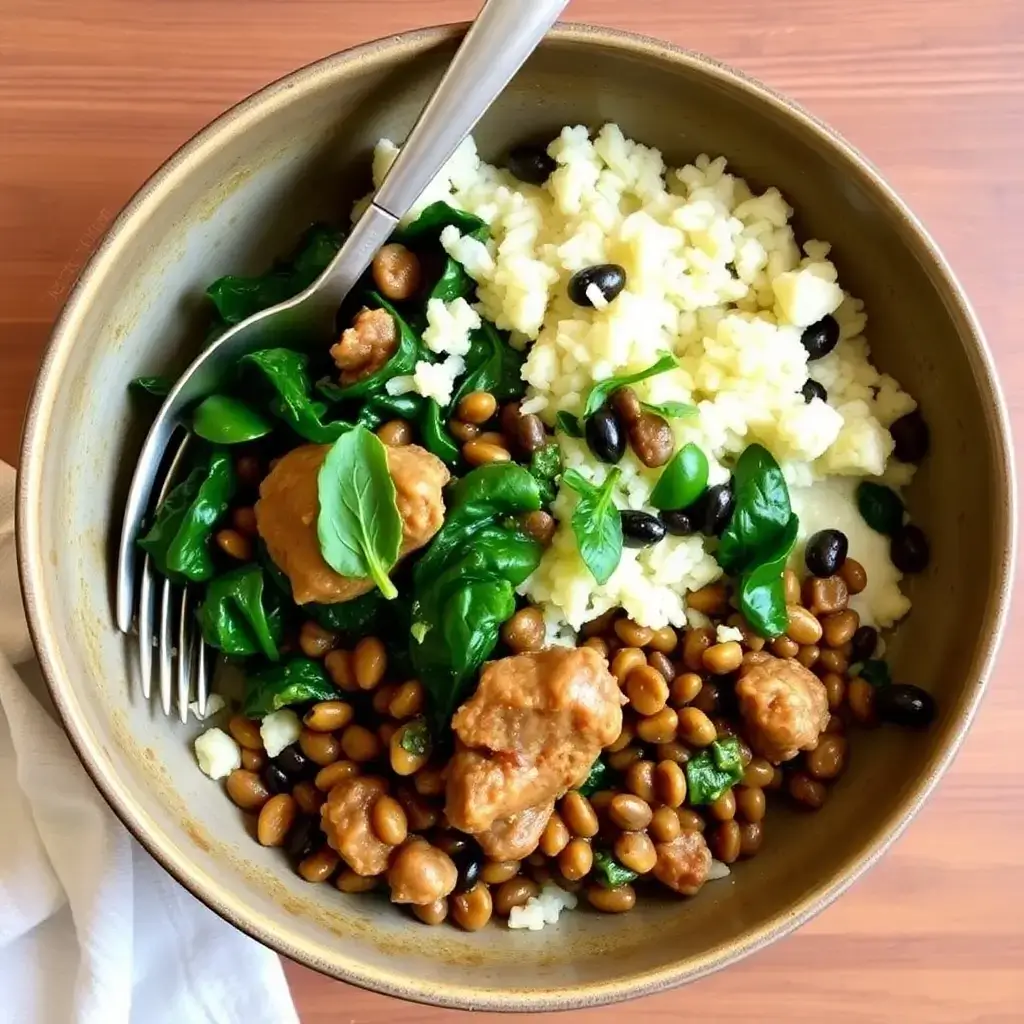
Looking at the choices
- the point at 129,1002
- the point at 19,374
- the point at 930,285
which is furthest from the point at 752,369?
the point at 129,1002

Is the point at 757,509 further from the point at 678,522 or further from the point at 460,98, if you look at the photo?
the point at 460,98

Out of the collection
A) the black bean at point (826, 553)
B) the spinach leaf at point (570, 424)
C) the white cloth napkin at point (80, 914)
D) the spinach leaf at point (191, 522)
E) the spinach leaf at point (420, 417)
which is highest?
the spinach leaf at point (570, 424)

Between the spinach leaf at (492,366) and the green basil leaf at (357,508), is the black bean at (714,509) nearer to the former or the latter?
the spinach leaf at (492,366)

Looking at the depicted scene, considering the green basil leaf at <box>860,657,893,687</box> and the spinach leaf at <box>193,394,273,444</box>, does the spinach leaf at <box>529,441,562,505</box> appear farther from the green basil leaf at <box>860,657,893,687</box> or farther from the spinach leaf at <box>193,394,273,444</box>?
the green basil leaf at <box>860,657,893,687</box>

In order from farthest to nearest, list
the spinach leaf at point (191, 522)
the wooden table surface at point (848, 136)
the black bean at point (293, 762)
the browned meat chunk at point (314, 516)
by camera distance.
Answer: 1. the wooden table surface at point (848, 136)
2. the black bean at point (293, 762)
3. the spinach leaf at point (191, 522)
4. the browned meat chunk at point (314, 516)

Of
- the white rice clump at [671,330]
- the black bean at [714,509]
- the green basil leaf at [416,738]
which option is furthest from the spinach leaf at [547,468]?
the green basil leaf at [416,738]

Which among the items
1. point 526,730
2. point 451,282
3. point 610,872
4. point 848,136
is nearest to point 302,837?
point 526,730

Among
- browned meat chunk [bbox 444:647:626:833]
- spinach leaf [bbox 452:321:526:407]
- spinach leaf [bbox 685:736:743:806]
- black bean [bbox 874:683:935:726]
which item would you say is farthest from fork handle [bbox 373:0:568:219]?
black bean [bbox 874:683:935:726]
